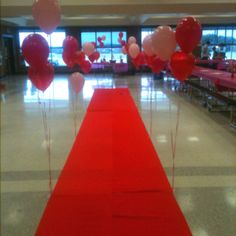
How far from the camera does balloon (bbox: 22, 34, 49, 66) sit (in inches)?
120

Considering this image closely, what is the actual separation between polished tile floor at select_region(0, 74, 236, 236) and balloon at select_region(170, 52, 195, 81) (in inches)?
47.2

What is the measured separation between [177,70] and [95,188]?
155 cm

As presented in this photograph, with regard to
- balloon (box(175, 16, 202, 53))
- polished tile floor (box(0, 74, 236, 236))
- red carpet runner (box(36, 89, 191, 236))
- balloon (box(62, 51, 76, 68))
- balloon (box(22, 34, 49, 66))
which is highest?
balloon (box(175, 16, 202, 53))

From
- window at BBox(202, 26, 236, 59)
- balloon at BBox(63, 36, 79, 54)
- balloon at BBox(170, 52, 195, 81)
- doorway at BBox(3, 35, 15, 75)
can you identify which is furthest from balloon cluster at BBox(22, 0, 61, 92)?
window at BBox(202, 26, 236, 59)

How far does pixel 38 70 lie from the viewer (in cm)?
321

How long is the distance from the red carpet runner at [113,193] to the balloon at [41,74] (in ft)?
2.91

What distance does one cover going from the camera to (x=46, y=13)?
3369 mm

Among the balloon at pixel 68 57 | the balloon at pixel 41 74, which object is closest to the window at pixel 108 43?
the balloon at pixel 68 57

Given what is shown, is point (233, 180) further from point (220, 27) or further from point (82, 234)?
point (220, 27)

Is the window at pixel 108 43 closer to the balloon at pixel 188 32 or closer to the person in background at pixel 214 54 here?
the person in background at pixel 214 54

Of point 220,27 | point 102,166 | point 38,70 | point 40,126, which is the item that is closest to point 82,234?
point 102,166

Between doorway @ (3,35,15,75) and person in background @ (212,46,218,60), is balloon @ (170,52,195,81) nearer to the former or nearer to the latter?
person in background @ (212,46,218,60)

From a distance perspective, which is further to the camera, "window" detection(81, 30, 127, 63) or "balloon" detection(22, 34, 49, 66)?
"window" detection(81, 30, 127, 63)

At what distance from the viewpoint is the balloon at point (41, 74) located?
10.5ft
